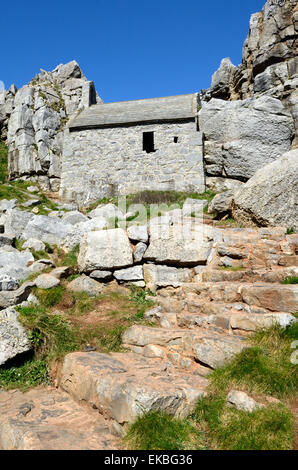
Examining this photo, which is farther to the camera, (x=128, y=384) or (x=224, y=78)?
(x=224, y=78)

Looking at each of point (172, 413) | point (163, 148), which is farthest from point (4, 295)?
point (163, 148)

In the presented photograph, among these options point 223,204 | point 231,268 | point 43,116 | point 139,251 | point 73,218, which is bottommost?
point 231,268

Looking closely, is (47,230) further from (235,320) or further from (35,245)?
(235,320)

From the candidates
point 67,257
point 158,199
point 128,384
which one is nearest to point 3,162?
point 158,199

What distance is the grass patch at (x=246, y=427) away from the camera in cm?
325

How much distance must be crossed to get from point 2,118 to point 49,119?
5.53 metres

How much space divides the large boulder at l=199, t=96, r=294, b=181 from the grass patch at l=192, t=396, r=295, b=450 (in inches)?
593

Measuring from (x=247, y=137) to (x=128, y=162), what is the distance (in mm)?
7036

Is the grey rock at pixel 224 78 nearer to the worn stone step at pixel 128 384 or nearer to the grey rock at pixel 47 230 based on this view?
the grey rock at pixel 47 230

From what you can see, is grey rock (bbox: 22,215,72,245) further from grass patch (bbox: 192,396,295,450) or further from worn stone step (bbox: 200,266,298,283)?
grass patch (bbox: 192,396,295,450)

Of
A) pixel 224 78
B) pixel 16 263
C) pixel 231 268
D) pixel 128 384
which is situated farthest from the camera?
pixel 224 78

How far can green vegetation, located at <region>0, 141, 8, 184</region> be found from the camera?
21.0 metres

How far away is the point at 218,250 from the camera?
8.20m

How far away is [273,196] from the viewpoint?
8844mm
